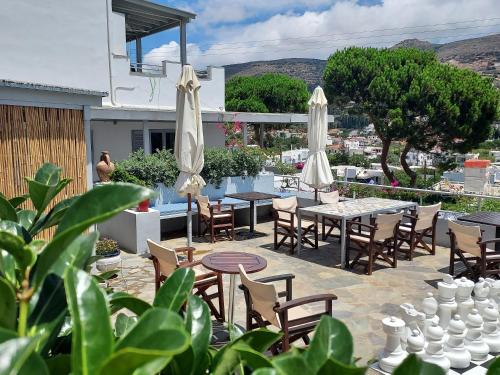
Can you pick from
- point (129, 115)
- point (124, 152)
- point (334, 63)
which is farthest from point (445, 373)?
point (334, 63)

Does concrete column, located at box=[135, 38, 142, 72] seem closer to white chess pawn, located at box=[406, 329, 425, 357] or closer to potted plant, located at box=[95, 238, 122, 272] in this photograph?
potted plant, located at box=[95, 238, 122, 272]

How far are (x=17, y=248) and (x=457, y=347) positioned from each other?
376 centimetres

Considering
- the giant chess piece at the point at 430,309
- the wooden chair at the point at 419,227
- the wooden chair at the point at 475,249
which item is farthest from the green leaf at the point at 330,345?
the wooden chair at the point at 419,227

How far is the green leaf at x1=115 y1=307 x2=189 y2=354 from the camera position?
2.18 feet

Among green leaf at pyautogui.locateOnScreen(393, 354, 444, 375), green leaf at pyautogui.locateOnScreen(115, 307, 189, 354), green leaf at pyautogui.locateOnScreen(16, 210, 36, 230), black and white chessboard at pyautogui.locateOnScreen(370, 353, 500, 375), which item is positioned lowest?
black and white chessboard at pyautogui.locateOnScreen(370, 353, 500, 375)

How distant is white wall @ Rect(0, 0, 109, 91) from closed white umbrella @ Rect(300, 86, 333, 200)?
561 centimetres

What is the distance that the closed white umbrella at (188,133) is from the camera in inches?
313

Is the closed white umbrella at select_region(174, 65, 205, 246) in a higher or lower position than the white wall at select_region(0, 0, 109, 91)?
lower

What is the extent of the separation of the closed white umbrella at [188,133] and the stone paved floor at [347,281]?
141 centimetres

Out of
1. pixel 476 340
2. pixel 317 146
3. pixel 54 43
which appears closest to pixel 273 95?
pixel 54 43

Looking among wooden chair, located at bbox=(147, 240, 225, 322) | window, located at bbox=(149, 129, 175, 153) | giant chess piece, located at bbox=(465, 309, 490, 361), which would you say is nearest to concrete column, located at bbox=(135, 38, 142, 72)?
window, located at bbox=(149, 129, 175, 153)

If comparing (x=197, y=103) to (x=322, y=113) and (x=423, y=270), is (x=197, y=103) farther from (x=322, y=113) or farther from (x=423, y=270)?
(x=423, y=270)

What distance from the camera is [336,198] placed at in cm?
1000

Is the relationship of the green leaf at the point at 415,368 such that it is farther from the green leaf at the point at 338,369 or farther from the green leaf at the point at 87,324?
the green leaf at the point at 87,324
